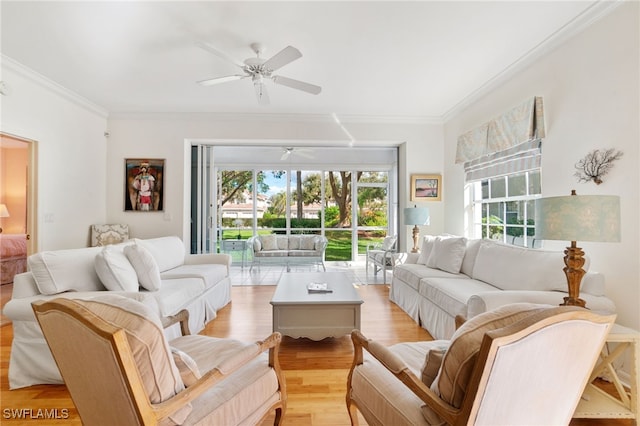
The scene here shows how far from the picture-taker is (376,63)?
329 cm

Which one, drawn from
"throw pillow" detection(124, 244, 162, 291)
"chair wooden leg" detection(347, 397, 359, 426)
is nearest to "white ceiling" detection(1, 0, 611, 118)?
"throw pillow" detection(124, 244, 162, 291)

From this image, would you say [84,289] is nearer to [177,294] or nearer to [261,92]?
[177,294]

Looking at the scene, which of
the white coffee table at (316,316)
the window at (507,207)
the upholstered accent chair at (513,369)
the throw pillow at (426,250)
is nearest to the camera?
the upholstered accent chair at (513,369)

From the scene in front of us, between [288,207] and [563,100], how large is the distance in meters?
5.67

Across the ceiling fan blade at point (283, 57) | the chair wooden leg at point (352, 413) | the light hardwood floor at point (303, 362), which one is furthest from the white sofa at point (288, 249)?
the chair wooden leg at point (352, 413)

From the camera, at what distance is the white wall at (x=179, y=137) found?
4.96 m

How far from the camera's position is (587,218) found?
5.86 ft

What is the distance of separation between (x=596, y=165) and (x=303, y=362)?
2834 mm

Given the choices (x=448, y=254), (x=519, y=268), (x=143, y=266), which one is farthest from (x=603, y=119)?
(x=143, y=266)

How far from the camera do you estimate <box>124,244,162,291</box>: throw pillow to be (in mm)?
2715

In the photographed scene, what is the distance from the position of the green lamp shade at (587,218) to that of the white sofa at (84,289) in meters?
2.77

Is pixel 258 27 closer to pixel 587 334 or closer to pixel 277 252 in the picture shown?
pixel 587 334

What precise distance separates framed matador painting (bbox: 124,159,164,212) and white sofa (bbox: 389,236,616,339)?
3949mm

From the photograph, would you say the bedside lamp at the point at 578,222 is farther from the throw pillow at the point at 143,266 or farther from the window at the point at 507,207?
the throw pillow at the point at 143,266
